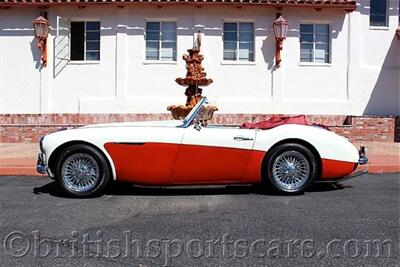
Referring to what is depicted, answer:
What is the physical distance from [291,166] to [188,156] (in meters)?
1.33

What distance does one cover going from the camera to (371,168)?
8680 millimetres

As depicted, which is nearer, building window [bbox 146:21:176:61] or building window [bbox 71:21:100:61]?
building window [bbox 146:21:176:61]

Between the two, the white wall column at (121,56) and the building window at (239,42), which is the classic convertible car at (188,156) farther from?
the building window at (239,42)

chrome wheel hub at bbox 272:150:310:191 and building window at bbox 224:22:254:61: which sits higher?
building window at bbox 224:22:254:61

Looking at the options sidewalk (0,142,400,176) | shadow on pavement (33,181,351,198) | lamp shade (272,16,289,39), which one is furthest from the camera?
lamp shade (272,16,289,39)

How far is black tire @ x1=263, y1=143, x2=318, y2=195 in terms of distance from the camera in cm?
622

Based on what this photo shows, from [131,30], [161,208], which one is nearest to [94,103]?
[131,30]

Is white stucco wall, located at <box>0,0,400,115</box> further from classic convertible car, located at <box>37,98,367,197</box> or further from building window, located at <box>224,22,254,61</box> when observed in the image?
classic convertible car, located at <box>37,98,367,197</box>

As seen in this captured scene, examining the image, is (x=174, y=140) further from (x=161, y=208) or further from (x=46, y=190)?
(x=46, y=190)

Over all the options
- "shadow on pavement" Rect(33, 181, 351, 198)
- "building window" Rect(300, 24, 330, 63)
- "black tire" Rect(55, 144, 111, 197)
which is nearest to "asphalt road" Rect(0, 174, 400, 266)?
"shadow on pavement" Rect(33, 181, 351, 198)

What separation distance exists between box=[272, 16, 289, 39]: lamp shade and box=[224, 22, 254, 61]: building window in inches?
38.0

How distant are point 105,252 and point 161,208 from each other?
169cm

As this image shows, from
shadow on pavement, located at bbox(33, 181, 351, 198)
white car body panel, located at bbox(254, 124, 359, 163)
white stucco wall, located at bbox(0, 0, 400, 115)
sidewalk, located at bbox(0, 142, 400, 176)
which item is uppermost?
white stucco wall, located at bbox(0, 0, 400, 115)

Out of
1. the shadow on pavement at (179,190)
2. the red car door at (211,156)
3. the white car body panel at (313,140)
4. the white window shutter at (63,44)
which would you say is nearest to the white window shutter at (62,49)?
the white window shutter at (63,44)
